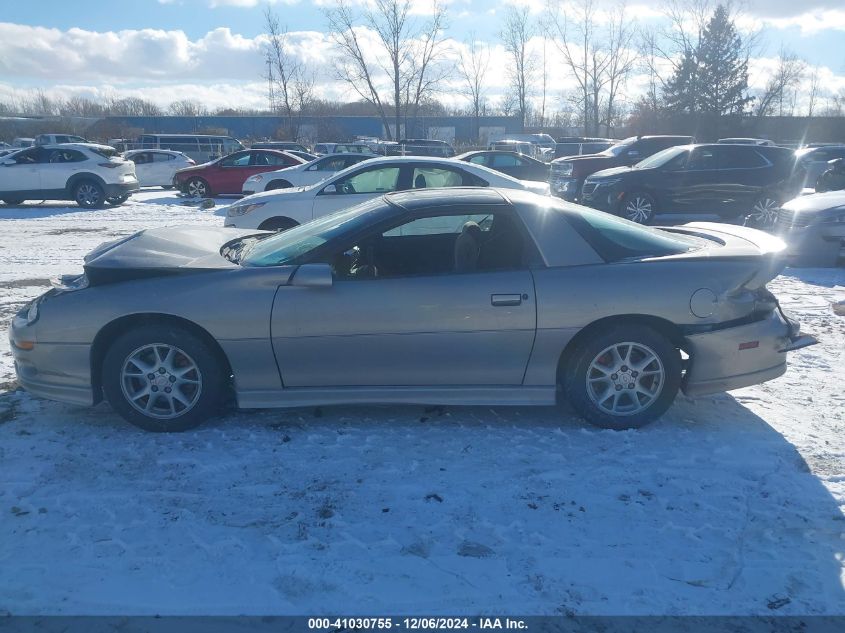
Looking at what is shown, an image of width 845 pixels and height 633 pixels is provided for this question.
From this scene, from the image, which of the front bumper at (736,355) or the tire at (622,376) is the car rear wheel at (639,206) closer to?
the front bumper at (736,355)

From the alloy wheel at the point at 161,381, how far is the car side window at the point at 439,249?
108 cm

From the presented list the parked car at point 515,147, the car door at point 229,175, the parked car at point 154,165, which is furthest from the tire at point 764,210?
the parked car at point 154,165

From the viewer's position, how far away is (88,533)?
3305 millimetres

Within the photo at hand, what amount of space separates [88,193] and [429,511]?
1703 centimetres

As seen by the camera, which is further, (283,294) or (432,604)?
(283,294)

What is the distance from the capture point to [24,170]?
57.9 ft

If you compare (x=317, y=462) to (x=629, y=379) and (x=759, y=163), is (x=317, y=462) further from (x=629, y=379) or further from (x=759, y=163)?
(x=759, y=163)

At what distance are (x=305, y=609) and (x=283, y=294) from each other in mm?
1923

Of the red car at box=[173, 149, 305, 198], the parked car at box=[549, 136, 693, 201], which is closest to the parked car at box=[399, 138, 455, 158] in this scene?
the red car at box=[173, 149, 305, 198]

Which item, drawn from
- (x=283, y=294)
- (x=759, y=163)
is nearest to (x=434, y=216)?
(x=283, y=294)

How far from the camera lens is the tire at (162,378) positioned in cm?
422

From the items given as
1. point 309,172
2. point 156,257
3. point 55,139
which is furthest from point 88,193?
point 55,139

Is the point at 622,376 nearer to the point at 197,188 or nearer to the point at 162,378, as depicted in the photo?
the point at 162,378

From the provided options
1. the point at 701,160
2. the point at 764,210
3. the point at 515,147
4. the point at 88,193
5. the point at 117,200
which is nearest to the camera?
the point at 764,210
